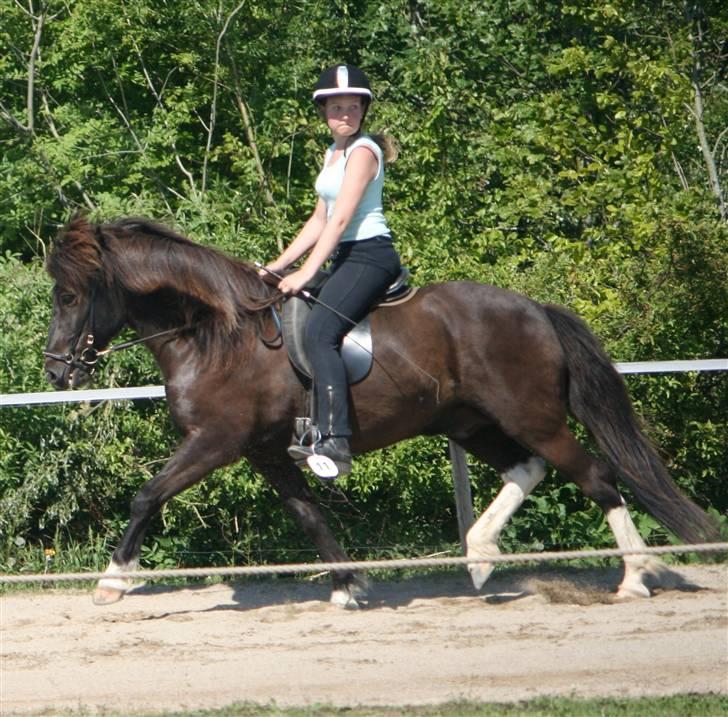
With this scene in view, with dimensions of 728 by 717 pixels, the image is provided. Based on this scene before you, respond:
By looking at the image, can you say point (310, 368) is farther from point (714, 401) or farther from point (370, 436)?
point (714, 401)

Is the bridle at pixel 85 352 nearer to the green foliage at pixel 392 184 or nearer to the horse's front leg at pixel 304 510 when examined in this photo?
the horse's front leg at pixel 304 510

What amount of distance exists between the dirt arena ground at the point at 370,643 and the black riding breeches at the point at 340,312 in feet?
3.84

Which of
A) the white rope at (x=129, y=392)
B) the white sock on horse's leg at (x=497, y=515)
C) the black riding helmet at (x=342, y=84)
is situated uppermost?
the black riding helmet at (x=342, y=84)

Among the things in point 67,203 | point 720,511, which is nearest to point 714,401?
point 720,511

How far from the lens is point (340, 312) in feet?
22.3

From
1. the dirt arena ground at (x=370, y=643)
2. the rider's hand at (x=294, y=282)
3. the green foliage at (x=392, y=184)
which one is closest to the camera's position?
the dirt arena ground at (x=370, y=643)

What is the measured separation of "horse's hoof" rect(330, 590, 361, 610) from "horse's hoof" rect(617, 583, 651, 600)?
59.5 inches

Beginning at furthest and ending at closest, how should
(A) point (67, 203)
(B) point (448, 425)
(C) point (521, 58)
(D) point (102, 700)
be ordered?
(C) point (521, 58) < (A) point (67, 203) < (B) point (448, 425) < (D) point (102, 700)

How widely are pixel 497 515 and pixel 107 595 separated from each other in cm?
224

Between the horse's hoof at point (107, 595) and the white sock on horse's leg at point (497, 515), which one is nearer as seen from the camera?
the horse's hoof at point (107, 595)

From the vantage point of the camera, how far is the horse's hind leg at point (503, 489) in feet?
23.9

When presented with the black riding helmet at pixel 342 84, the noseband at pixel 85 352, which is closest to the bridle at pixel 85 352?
the noseband at pixel 85 352

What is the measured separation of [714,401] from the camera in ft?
28.8

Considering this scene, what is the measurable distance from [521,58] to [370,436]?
6.19 metres
